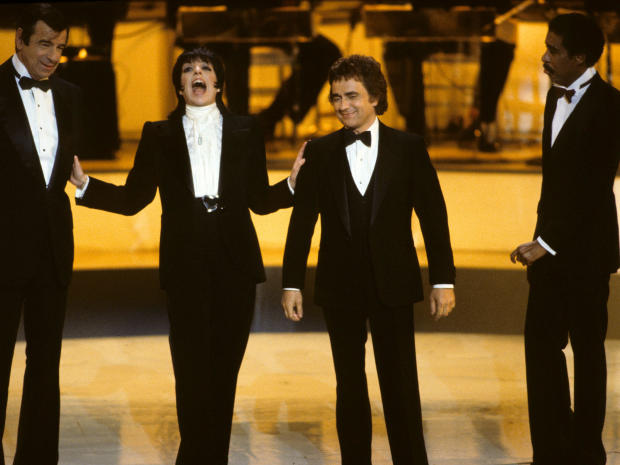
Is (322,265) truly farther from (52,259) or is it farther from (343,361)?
(52,259)

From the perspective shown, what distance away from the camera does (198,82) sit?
3225 millimetres

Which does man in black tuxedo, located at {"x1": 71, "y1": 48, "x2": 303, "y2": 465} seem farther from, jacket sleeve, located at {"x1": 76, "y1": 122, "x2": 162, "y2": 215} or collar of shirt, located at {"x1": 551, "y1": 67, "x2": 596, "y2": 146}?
collar of shirt, located at {"x1": 551, "y1": 67, "x2": 596, "y2": 146}

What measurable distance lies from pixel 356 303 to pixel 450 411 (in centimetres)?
142

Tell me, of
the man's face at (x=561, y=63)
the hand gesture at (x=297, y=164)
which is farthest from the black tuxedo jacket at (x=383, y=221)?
the man's face at (x=561, y=63)

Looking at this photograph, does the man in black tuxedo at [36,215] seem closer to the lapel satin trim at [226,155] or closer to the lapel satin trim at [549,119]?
the lapel satin trim at [226,155]

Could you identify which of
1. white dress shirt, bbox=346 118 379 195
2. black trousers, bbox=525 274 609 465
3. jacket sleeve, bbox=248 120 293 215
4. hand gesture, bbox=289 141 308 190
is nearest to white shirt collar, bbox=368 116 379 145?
white dress shirt, bbox=346 118 379 195

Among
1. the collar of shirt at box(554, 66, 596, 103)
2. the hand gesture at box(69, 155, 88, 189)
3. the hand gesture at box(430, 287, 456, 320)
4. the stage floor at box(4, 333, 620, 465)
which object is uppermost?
the collar of shirt at box(554, 66, 596, 103)

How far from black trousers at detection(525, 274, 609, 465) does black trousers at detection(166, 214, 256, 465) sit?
0.98 meters

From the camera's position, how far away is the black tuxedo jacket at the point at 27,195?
3.16 m

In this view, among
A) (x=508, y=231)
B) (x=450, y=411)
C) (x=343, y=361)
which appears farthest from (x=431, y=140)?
(x=343, y=361)

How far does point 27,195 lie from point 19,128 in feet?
0.69

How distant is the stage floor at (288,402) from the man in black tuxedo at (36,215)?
507 mm

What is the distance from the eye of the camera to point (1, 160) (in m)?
3.16

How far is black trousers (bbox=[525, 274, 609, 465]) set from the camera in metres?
3.37
